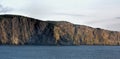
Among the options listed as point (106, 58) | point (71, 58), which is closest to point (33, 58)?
point (71, 58)

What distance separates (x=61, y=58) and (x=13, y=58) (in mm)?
18407

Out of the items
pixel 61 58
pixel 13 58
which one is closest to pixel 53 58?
pixel 61 58

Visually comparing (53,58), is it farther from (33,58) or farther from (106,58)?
(106,58)

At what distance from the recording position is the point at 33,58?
144 metres

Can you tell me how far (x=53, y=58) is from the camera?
141250 mm

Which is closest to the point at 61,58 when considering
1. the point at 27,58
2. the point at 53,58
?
the point at 53,58

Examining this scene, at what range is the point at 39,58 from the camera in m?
142

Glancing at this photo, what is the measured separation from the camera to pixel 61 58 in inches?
5600

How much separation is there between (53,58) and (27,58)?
1020cm

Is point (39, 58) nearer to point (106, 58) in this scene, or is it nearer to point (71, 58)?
point (71, 58)

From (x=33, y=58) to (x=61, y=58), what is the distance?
A: 35.8ft

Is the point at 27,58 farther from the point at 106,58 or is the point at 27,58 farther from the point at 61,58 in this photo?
the point at 106,58

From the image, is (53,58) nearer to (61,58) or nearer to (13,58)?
(61,58)

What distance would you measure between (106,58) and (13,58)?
116ft
